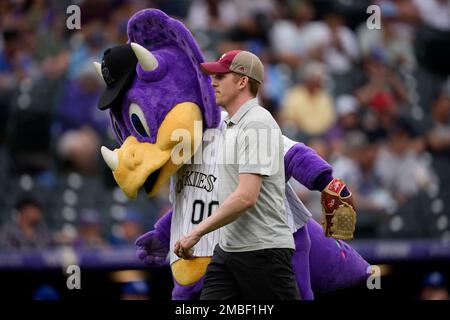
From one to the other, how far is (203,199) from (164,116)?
1.55 ft

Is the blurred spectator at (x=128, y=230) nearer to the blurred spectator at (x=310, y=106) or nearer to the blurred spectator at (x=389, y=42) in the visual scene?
the blurred spectator at (x=310, y=106)

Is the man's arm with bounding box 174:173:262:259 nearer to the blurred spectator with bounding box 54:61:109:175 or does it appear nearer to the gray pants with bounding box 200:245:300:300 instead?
the gray pants with bounding box 200:245:300:300

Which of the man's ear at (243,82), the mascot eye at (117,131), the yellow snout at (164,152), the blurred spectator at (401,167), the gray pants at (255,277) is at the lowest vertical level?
the gray pants at (255,277)

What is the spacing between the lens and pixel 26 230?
333 inches

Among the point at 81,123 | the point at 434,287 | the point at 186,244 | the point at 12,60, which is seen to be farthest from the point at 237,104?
the point at 12,60

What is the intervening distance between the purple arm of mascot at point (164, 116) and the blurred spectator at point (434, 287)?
2598 mm

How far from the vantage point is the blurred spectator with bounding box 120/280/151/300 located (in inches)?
291

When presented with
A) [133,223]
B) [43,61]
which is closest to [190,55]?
[133,223]

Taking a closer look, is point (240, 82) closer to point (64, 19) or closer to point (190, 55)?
point (190, 55)

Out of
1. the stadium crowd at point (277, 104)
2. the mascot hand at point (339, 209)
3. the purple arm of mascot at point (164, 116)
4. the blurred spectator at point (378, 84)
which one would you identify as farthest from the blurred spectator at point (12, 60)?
the mascot hand at point (339, 209)

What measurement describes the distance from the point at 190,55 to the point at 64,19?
503cm

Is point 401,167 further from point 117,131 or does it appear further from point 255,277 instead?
point 255,277

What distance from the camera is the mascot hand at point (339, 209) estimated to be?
4812 mm

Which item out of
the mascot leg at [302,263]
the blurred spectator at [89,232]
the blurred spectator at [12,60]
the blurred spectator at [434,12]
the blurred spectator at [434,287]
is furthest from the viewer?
the blurred spectator at [434,12]
